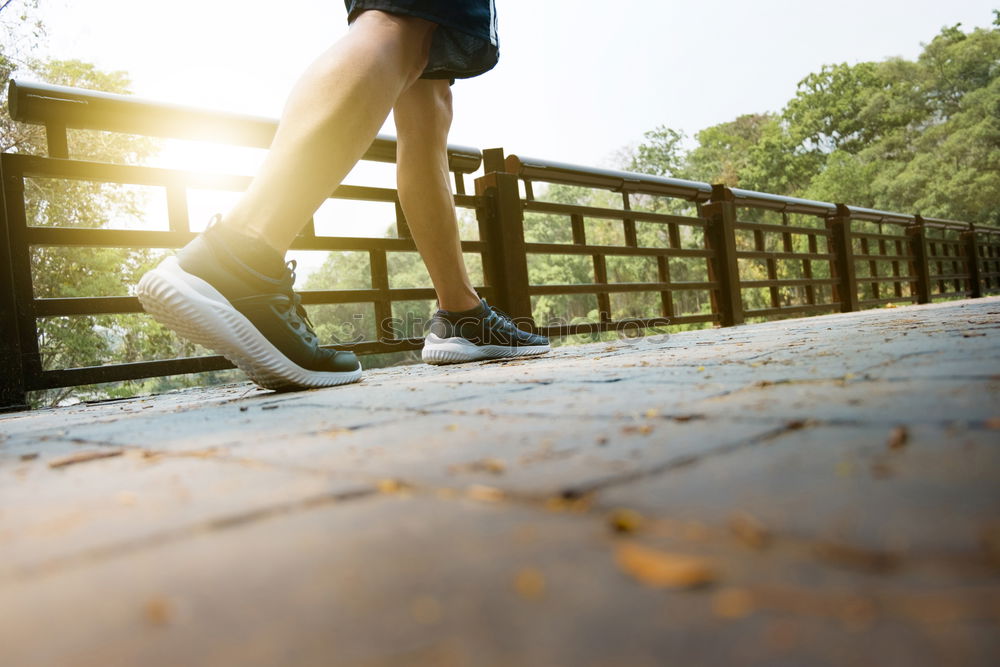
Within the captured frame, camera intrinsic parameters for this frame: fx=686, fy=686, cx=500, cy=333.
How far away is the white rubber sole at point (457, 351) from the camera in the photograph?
2.15 metres

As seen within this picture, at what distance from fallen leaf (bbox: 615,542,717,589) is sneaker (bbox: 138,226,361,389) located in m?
1.25

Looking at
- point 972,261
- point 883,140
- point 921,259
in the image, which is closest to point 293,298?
point 921,259

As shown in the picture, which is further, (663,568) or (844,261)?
(844,261)

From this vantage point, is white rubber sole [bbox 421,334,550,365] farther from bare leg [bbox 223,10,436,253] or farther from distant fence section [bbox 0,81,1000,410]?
bare leg [bbox 223,10,436,253]

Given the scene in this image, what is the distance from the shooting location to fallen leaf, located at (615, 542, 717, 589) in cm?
31

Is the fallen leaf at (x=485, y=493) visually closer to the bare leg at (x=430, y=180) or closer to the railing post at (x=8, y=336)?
the bare leg at (x=430, y=180)

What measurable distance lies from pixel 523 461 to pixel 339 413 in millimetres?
533

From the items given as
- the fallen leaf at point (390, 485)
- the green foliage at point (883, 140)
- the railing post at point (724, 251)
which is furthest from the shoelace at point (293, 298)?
the green foliage at point (883, 140)

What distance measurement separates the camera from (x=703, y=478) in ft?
1.60

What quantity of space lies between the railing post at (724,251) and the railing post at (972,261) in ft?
20.8

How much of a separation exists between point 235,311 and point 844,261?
6.14 metres

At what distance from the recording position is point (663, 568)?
0.33 m

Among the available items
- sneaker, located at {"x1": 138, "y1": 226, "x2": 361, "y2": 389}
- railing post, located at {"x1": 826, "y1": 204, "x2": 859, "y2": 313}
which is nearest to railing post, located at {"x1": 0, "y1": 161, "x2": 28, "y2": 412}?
sneaker, located at {"x1": 138, "y1": 226, "x2": 361, "y2": 389}

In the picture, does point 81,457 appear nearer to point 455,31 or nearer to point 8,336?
point 455,31
